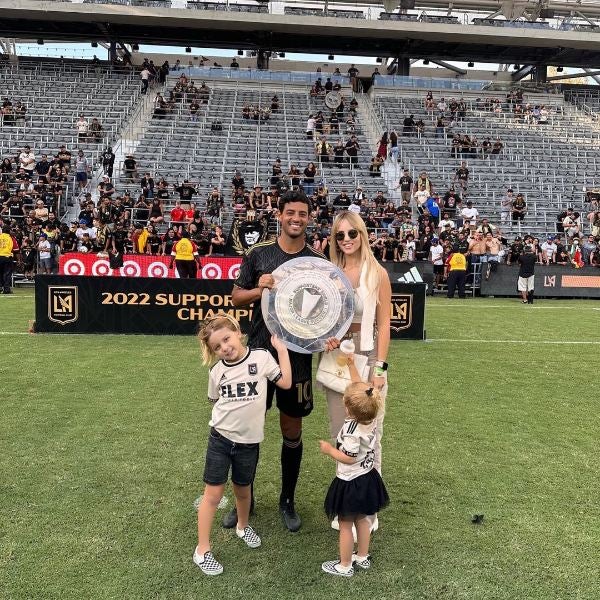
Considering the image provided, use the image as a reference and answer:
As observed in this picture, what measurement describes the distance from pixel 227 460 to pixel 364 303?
114 centimetres

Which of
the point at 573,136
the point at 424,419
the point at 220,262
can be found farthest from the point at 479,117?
the point at 424,419

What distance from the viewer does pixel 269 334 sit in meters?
3.58

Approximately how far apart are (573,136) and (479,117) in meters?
4.64

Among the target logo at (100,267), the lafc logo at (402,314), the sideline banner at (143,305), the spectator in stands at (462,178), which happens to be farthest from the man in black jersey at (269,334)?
the spectator in stands at (462,178)

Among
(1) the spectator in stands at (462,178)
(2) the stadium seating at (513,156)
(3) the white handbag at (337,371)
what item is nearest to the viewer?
(3) the white handbag at (337,371)

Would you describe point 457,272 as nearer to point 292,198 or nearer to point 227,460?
point 292,198

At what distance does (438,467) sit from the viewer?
15.1 ft

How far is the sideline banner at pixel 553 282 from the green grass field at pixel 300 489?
1031cm

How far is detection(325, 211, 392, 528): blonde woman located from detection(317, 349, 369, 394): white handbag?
50 millimetres

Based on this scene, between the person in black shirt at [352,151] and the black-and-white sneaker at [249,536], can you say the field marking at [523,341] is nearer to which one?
the black-and-white sneaker at [249,536]

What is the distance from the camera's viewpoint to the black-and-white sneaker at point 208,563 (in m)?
3.12

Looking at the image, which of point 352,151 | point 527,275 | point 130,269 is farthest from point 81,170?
point 527,275

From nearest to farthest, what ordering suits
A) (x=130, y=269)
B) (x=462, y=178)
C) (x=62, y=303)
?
(x=62, y=303) → (x=130, y=269) → (x=462, y=178)

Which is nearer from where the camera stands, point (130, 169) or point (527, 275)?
point (527, 275)
